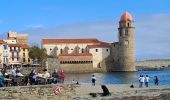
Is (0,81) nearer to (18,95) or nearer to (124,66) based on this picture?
(18,95)

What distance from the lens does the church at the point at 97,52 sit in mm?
141875

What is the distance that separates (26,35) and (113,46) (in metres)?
30.0

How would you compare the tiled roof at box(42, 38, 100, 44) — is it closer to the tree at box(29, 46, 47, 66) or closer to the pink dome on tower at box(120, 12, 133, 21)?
the pink dome on tower at box(120, 12, 133, 21)

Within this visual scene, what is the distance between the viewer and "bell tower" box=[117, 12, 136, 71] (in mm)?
141625

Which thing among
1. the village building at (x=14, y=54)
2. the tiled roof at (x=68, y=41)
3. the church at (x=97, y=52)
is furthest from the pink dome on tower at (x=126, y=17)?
the village building at (x=14, y=54)

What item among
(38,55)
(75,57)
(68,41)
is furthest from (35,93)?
(68,41)

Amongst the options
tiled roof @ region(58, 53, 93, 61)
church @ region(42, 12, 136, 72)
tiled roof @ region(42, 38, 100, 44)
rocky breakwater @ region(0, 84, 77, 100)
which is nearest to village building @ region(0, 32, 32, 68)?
church @ region(42, 12, 136, 72)

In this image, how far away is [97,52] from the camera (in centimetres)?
14650

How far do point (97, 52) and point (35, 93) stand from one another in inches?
4893

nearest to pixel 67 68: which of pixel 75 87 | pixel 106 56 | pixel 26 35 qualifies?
pixel 106 56

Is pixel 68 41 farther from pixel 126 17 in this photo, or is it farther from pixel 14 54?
pixel 14 54

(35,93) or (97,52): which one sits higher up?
(97,52)

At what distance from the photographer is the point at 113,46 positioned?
147 metres

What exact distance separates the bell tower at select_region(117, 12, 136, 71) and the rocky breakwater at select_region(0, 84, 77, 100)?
11759cm
